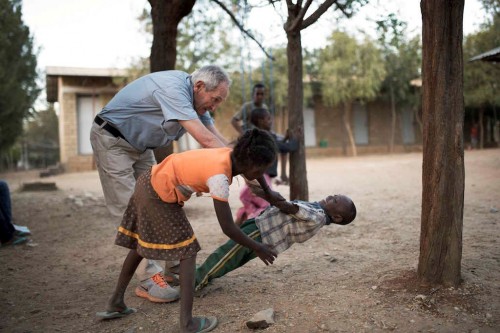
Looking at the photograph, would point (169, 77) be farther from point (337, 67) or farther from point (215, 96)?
point (337, 67)

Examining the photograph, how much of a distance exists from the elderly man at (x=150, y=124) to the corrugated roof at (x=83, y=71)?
14754 millimetres

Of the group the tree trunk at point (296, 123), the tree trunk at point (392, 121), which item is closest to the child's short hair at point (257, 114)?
the tree trunk at point (296, 123)

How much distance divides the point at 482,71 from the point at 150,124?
19.5 metres

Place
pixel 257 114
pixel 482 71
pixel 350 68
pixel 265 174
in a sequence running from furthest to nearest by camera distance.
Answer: pixel 350 68 < pixel 482 71 < pixel 257 114 < pixel 265 174

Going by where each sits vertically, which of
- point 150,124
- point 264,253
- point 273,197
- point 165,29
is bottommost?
point 264,253

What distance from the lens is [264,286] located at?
3.02 meters

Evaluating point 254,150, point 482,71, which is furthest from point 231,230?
point 482,71

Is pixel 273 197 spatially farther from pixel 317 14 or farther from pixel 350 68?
pixel 350 68

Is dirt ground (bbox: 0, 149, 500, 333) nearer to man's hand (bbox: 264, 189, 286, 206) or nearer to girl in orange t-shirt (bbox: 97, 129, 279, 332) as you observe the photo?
girl in orange t-shirt (bbox: 97, 129, 279, 332)

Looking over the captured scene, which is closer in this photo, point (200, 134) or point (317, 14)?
point (200, 134)

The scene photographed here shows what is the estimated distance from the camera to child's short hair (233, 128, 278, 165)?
2.23 m

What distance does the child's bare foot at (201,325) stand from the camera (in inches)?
91.6

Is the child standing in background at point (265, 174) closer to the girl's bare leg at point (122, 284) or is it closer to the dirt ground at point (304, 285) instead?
the dirt ground at point (304, 285)

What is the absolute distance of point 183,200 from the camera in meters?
2.46
